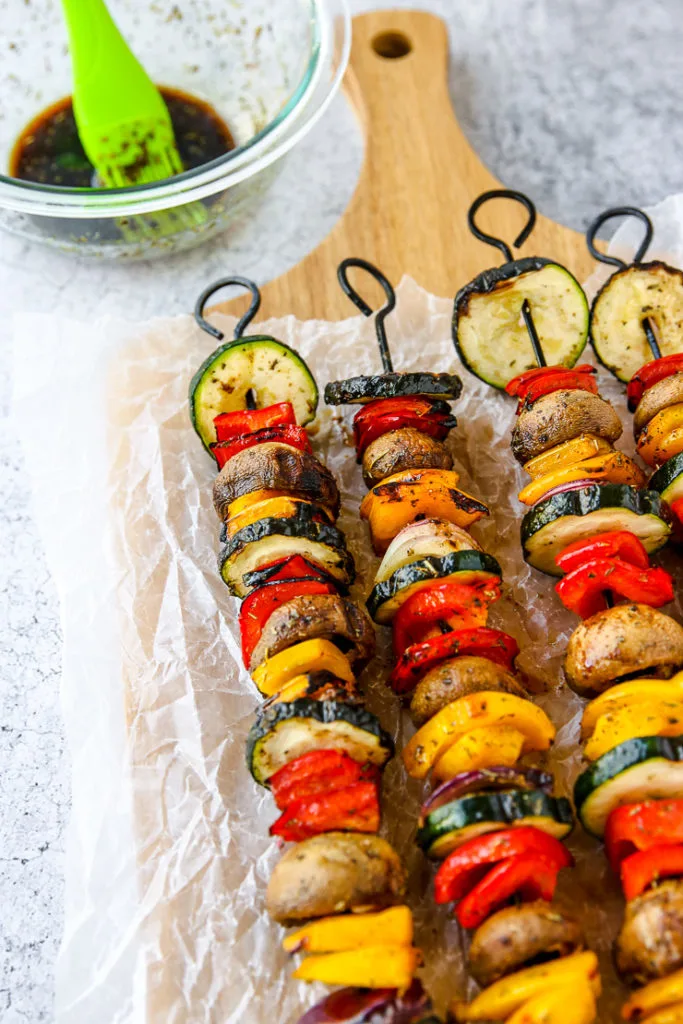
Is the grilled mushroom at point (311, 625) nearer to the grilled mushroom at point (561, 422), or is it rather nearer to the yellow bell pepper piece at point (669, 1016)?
the grilled mushroom at point (561, 422)

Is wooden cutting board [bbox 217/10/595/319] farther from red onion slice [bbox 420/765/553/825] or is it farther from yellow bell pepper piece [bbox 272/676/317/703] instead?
red onion slice [bbox 420/765/553/825]

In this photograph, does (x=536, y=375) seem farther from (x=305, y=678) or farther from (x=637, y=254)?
(x=305, y=678)

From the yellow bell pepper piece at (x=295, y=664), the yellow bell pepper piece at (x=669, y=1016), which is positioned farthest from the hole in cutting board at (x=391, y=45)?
the yellow bell pepper piece at (x=669, y=1016)

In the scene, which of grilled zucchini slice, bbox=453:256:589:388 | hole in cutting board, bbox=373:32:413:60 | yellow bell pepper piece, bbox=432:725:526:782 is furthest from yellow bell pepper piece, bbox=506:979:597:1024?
hole in cutting board, bbox=373:32:413:60

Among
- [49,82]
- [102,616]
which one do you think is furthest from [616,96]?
[102,616]

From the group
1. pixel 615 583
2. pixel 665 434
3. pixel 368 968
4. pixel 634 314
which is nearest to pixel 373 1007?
pixel 368 968
